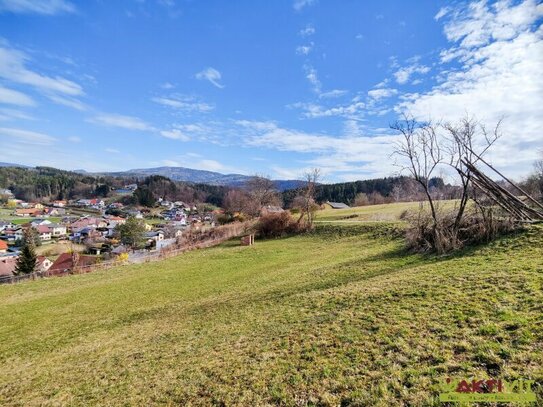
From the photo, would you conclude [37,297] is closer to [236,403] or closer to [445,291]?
[236,403]

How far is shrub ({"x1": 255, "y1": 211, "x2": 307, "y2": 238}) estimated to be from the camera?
112ft

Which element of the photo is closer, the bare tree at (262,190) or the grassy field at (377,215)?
the grassy field at (377,215)

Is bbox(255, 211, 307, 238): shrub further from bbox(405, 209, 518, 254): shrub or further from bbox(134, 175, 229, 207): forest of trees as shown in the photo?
bbox(134, 175, 229, 207): forest of trees

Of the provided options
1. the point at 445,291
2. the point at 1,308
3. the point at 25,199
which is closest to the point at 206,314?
the point at 445,291

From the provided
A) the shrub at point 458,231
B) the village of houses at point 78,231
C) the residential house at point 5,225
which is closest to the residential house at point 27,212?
the village of houses at point 78,231

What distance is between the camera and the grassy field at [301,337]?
4441 millimetres

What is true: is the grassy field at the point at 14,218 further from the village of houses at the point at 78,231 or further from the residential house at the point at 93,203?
the residential house at the point at 93,203

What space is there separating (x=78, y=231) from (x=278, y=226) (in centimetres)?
8071

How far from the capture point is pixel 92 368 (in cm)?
703

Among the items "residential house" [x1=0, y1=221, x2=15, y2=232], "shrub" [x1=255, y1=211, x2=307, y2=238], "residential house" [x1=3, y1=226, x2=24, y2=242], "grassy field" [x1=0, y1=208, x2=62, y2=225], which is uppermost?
"shrub" [x1=255, y1=211, x2=307, y2=238]

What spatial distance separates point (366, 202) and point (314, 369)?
9036 cm

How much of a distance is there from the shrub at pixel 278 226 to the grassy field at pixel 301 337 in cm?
1987

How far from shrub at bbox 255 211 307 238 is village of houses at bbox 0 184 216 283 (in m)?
11.4

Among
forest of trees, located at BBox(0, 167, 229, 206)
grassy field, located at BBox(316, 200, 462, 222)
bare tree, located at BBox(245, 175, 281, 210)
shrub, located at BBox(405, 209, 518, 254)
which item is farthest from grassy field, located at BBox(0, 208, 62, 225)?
shrub, located at BBox(405, 209, 518, 254)
